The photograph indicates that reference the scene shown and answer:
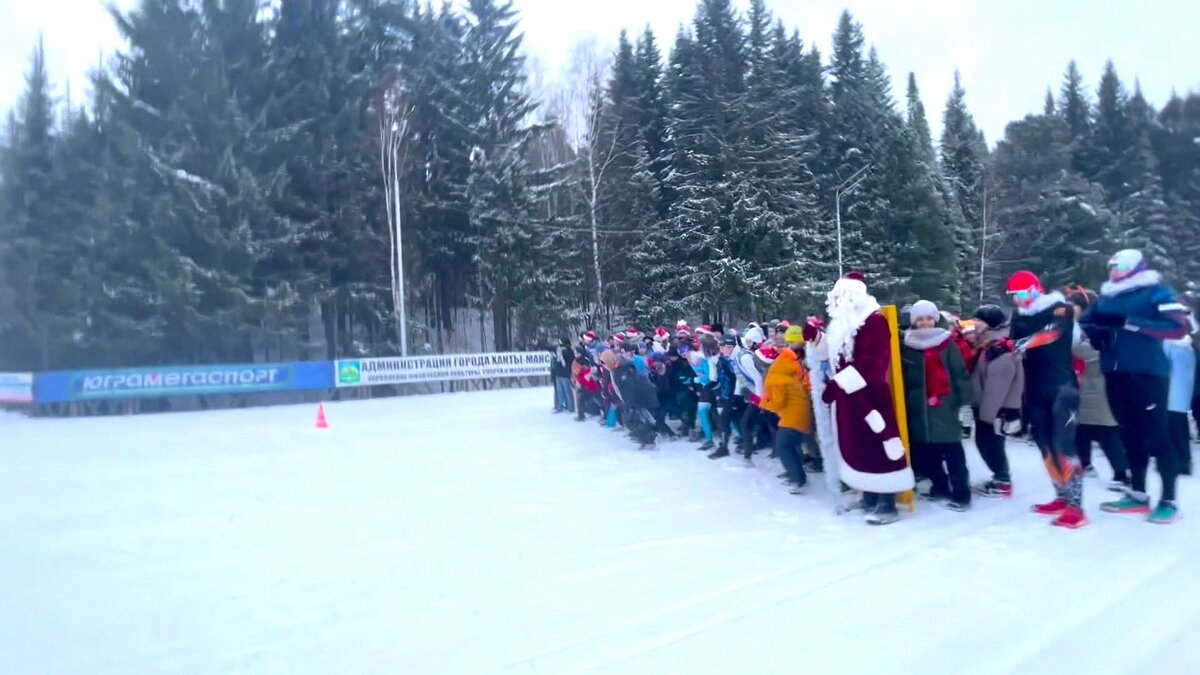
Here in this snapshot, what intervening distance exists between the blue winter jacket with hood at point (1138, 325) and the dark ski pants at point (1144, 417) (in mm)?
83

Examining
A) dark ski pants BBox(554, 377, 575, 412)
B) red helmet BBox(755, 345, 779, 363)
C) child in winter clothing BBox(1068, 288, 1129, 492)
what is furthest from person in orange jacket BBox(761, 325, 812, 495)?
dark ski pants BBox(554, 377, 575, 412)

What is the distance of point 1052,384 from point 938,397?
937mm

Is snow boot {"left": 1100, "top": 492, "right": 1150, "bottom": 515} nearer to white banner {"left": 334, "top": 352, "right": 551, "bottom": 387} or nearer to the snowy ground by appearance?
the snowy ground

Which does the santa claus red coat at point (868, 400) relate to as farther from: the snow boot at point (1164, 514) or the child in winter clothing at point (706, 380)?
the child in winter clothing at point (706, 380)

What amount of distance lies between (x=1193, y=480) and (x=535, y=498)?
6.49m

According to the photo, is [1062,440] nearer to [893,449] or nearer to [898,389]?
[893,449]

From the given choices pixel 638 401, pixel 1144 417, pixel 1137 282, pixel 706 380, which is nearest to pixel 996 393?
pixel 1144 417

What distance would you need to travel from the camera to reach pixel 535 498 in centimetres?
877

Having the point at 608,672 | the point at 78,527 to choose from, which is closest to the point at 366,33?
the point at 78,527

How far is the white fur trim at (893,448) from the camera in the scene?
277 inches

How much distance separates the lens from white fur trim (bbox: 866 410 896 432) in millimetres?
7012

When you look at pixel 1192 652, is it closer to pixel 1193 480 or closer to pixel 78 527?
pixel 1193 480

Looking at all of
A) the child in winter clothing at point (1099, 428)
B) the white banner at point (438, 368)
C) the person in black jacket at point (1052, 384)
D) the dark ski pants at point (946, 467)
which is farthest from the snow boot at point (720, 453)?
the white banner at point (438, 368)

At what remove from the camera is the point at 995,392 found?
7.47 metres
